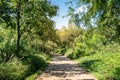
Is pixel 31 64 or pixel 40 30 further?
pixel 40 30

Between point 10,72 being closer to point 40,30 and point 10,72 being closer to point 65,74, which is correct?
point 65,74

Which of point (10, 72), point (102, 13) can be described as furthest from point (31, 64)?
point (102, 13)

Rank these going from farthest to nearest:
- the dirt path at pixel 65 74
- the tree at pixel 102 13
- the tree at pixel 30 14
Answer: the tree at pixel 30 14
the dirt path at pixel 65 74
the tree at pixel 102 13

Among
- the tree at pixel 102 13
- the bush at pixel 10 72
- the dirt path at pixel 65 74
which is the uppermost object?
the tree at pixel 102 13

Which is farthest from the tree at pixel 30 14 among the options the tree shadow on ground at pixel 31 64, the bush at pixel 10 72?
the bush at pixel 10 72

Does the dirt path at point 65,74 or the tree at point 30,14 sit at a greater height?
the tree at point 30,14

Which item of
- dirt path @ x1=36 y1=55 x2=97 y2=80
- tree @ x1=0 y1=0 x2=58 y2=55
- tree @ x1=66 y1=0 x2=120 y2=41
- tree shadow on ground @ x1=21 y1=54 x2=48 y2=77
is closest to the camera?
tree @ x1=66 y1=0 x2=120 y2=41

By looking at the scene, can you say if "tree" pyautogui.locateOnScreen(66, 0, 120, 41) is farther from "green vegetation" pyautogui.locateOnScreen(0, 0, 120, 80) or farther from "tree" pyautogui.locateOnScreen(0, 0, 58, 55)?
"tree" pyautogui.locateOnScreen(0, 0, 58, 55)

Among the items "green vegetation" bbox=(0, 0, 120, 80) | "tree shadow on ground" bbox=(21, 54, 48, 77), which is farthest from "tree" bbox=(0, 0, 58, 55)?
"tree shadow on ground" bbox=(21, 54, 48, 77)

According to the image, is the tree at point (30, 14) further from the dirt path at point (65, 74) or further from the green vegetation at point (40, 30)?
the dirt path at point (65, 74)

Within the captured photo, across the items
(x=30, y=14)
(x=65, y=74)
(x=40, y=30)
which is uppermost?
(x=30, y=14)

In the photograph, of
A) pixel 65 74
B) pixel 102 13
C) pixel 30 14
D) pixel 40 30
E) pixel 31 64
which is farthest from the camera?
pixel 40 30

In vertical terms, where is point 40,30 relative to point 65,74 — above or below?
above

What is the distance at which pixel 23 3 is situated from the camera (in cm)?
2288
